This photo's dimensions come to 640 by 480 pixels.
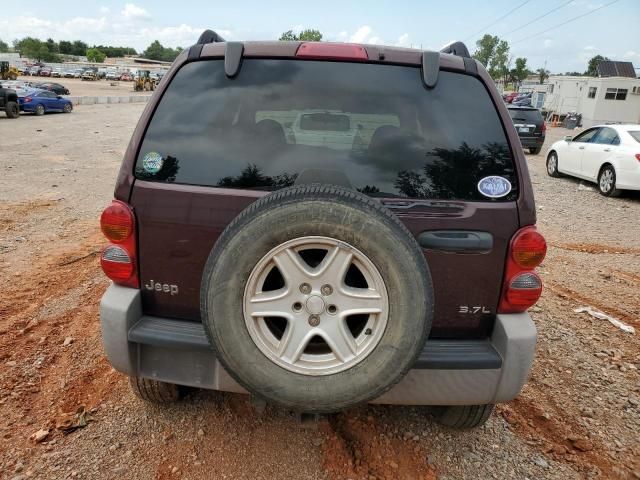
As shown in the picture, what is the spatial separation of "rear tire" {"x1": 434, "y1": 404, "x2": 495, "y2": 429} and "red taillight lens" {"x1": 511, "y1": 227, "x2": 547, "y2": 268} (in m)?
0.86

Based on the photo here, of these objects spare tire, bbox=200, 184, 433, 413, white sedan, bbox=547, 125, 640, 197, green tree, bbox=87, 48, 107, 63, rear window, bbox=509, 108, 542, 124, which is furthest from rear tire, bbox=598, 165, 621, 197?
green tree, bbox=87, 48, 107, 63

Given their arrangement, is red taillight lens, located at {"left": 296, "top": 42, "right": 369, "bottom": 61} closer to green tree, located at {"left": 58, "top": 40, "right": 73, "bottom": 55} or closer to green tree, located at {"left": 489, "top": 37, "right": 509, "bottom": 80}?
green tree, located at {"left": 489, "top": 37, "right": 509, "bottom": 80}

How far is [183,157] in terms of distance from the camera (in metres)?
2.23

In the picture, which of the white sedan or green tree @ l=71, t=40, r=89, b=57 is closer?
the white sedan

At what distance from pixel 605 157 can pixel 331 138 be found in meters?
10.3

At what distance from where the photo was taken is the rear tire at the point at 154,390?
2615 mm

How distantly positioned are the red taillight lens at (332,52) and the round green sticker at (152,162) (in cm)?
81

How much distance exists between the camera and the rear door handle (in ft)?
7.01

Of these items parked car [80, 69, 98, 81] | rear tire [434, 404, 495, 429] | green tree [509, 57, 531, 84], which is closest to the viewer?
rear tire [434, 404, 495, 429]

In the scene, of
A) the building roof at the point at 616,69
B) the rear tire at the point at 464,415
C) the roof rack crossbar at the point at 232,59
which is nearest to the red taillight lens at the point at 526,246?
the rear tire at the point at 464,415

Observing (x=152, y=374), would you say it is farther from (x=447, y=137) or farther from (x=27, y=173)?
(x=27, y=173)

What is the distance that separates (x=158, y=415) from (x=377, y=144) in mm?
1950

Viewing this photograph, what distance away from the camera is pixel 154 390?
265 centimetres

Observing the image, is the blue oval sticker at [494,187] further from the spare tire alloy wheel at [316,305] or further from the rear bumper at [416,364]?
the spare tire alloy wheel at [316,305]
